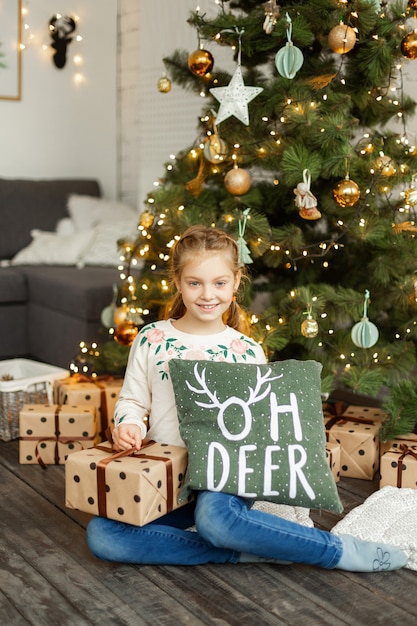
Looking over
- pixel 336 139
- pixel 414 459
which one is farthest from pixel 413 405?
pixel 336 139

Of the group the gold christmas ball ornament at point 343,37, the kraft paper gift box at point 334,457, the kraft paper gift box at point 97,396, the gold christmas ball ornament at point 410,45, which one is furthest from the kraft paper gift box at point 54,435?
the gold christmas ball ornament at point 410,45

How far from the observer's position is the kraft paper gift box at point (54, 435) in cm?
255

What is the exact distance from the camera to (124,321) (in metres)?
2.85

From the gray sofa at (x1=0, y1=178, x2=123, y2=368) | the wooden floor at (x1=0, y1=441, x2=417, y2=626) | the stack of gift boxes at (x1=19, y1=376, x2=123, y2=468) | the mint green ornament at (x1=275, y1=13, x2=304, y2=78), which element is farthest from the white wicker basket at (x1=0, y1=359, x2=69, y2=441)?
the mint green ornament at (x1=275, y1=13, x2=304, y2=78)

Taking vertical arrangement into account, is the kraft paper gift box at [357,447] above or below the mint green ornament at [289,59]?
below

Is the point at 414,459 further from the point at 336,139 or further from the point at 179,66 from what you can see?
the point at 179,66

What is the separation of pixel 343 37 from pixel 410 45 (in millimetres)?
213

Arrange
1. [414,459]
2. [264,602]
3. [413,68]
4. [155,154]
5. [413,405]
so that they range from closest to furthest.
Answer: [264,602] → [414,459] → [413,405] → [413,68] → [155,154]

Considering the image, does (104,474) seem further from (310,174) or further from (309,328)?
(310,174)

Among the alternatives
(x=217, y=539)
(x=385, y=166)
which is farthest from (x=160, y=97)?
(x=217, y=539)

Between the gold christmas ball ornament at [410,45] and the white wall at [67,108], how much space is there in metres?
3.11

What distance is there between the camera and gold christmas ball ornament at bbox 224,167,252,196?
2576 mm

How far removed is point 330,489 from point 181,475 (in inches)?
13.6

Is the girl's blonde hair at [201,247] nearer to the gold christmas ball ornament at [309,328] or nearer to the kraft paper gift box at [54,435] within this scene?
the gold christmas ball ornament at [309,328]
